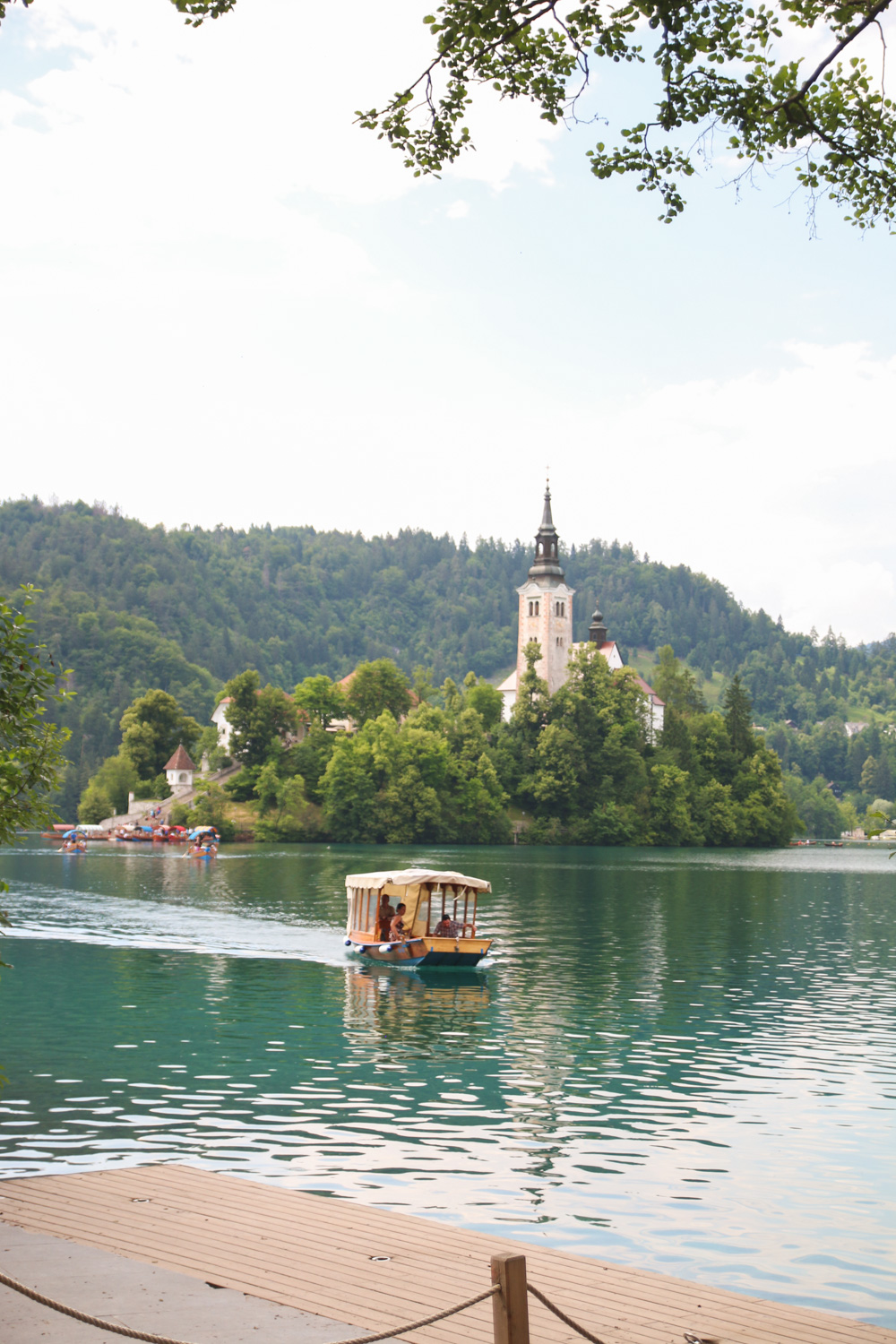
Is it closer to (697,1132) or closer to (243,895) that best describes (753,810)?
(243,895)

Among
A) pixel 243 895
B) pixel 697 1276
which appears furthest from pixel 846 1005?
pixel 243 895

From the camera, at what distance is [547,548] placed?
173m

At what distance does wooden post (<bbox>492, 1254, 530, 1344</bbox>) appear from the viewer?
22.9 feet

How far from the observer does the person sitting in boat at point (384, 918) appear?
41.1 m

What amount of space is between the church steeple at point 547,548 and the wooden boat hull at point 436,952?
133m

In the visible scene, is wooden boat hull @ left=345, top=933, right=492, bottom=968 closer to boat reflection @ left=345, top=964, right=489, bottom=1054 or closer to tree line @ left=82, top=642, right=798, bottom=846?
boat reflection @ left=345, top=964, right=489, bottom=1054

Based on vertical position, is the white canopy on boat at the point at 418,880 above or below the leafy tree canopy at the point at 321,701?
below

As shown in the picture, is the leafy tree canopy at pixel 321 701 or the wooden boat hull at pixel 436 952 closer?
the wooden boat hull at pixel 436 952

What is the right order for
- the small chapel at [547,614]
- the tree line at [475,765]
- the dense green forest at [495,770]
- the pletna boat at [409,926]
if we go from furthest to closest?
1. the small chapel at [547,614]
2. the tree line at [475,765]
3. the dense green forest at [495,770]
4. the pletna boat at [409,926]

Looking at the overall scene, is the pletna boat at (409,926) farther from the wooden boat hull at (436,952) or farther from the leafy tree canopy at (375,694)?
the leafy tree canopy at (375,694)

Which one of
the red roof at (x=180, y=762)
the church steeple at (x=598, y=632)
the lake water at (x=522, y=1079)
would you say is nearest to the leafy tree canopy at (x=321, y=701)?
the red roof at (x=180, y=762)

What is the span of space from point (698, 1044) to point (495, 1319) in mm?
20470

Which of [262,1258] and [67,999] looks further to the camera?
[67,999]

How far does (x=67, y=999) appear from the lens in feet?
103
